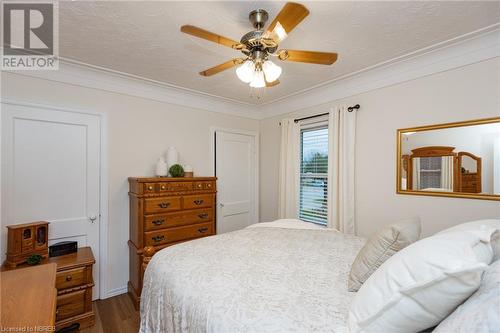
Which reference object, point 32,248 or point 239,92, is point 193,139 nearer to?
point 239,92

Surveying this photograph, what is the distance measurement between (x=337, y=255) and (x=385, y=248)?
554 millimetres

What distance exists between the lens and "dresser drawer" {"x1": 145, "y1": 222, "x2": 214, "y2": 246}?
2.62 meters

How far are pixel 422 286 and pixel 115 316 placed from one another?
9.04ft

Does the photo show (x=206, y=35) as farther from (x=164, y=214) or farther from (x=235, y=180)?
(x=235, y=180)

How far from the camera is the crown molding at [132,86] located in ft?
8.19

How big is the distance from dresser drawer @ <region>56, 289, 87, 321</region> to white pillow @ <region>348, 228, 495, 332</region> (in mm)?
2453

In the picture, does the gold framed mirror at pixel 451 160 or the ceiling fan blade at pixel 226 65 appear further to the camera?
the gold framed mirror at pixel 451 160

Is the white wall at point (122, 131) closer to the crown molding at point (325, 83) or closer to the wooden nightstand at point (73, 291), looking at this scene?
the crown molding at point (325, 83)

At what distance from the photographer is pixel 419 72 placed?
2365mm

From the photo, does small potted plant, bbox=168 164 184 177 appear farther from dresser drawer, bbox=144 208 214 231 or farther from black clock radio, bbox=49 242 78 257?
black clock radio, bbox=49 242 78 257

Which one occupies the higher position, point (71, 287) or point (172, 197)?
point (172, 197)

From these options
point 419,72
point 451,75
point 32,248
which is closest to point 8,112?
point 32,248

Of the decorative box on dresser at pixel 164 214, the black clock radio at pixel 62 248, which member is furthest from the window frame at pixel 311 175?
the black clock radio at pixel 62 248

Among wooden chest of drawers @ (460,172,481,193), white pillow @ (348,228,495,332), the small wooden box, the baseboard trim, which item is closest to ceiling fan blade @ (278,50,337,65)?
white pillow @ (348,228,495,332)
